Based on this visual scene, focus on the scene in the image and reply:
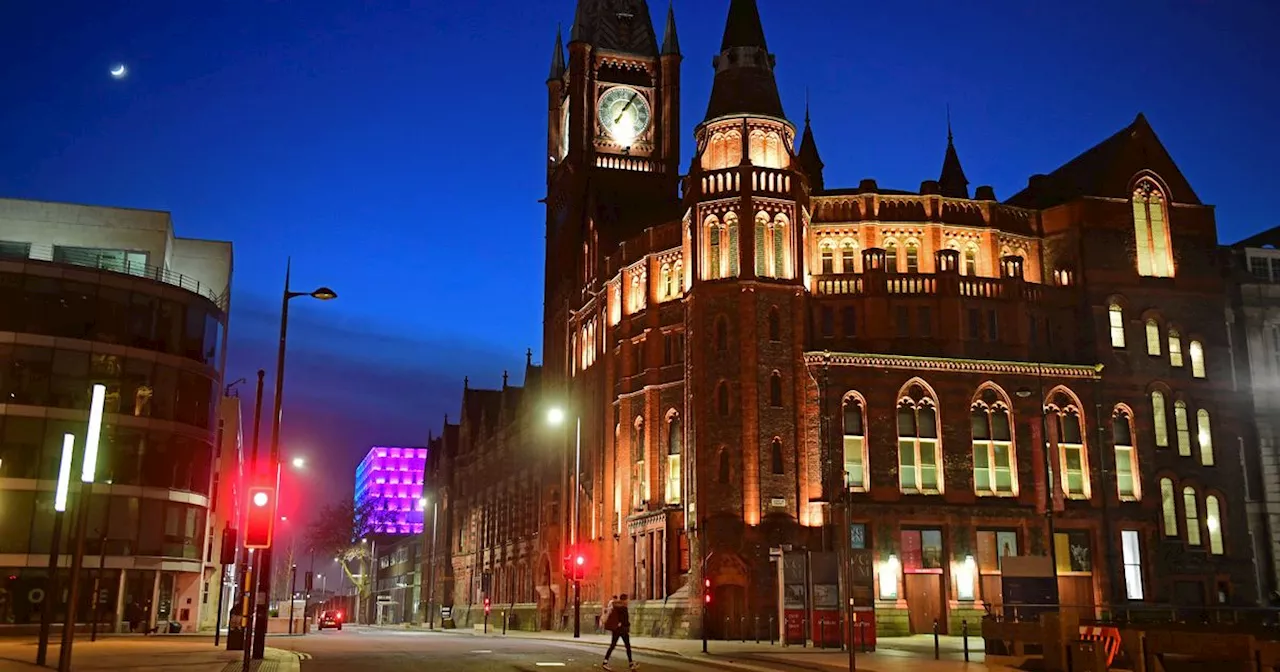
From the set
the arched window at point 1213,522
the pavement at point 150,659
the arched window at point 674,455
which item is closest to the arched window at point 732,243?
the arched window at point 674,455

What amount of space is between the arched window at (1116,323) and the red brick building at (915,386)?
146 mm

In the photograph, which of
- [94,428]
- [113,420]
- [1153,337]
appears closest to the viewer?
[94,428]

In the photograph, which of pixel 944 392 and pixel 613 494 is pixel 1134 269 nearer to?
pixel 944 392

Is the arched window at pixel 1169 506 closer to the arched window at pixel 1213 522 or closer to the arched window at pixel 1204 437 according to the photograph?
the arched window at pixel 1213 522

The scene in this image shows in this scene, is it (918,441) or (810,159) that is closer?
(918,441)

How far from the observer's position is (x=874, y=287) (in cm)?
5497

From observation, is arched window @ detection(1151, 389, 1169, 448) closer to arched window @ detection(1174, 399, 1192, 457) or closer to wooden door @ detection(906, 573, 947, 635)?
arched window @ detection(1174, 399, 1192, 457)

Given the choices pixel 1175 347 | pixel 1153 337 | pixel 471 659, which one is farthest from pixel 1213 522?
pixel 471 659

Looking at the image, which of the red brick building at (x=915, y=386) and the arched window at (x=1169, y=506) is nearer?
the red brick building at (x=915, y=386)

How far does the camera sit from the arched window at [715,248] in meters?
54.2

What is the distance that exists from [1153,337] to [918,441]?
13802 millimetres

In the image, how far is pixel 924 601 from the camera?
5197cm

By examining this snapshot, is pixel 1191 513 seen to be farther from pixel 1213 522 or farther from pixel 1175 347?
pixel 1175 347

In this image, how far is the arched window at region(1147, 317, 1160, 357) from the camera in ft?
188
